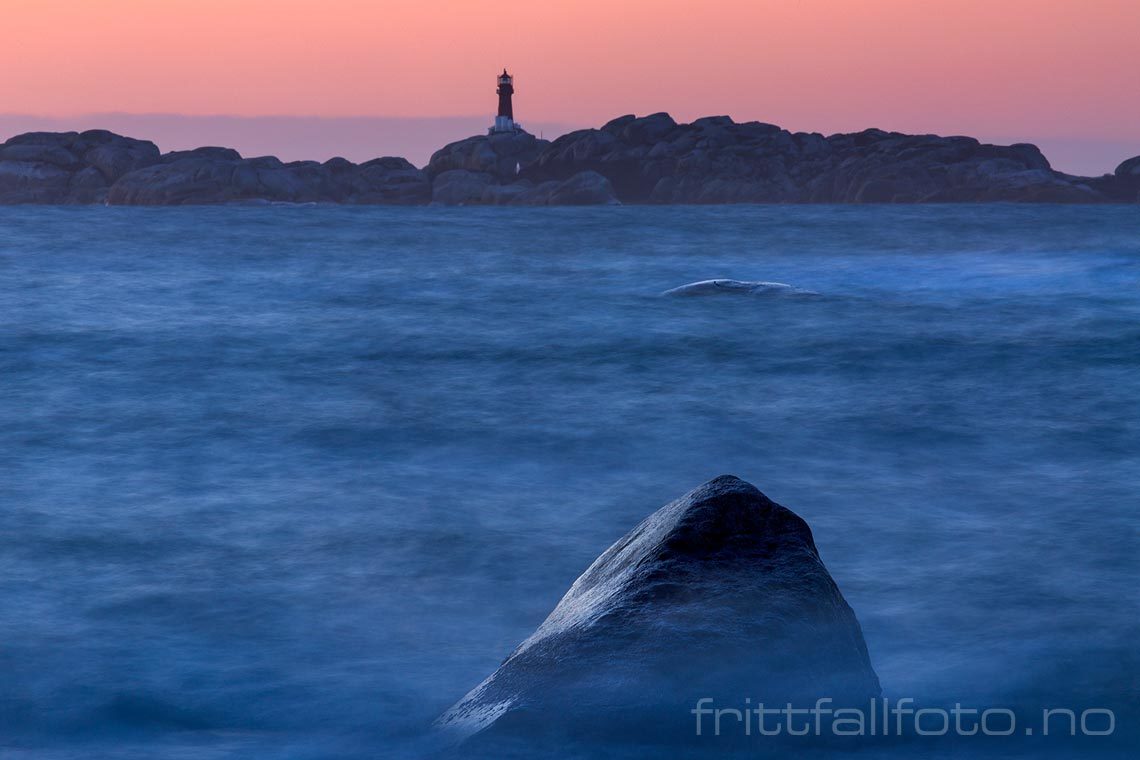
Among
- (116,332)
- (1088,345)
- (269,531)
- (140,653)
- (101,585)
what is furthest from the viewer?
(116,332)

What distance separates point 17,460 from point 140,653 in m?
5.94

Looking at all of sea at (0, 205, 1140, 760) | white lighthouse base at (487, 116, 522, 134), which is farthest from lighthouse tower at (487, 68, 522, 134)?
sea at (0, 205, 1140, 760)

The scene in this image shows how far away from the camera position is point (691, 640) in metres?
4.57

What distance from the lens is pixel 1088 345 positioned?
726 inches

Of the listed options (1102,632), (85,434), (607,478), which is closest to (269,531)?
(607,478)

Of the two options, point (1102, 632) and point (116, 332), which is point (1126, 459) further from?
point (116, 332)

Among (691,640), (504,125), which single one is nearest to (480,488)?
(691,640)

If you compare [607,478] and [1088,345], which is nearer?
[607,478]

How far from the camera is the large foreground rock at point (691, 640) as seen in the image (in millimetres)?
4551

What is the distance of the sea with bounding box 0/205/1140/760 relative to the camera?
6.04 m

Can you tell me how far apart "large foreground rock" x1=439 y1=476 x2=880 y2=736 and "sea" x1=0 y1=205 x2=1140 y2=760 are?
22cm

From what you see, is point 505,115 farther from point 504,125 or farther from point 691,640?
point 691,640

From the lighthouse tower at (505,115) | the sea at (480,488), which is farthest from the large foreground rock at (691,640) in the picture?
the lighthouse tower at (505,115)

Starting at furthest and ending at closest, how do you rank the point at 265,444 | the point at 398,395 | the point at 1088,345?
the point at 1088,345
the point at 398,395
the point at 265,444
